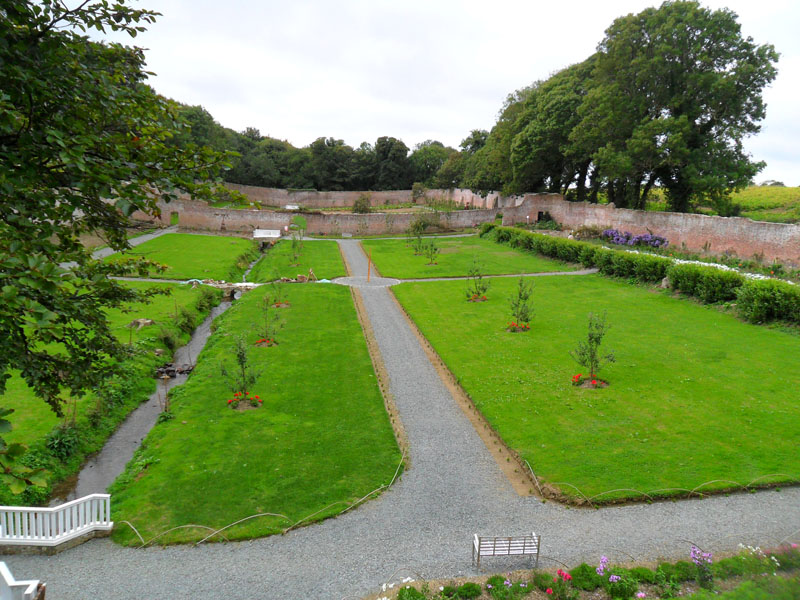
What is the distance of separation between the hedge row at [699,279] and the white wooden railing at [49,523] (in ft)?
65.7

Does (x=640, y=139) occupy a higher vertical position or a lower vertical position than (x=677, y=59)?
lower

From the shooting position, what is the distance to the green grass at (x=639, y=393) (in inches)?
388

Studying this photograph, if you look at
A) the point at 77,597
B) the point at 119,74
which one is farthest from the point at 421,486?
the point at 119,74

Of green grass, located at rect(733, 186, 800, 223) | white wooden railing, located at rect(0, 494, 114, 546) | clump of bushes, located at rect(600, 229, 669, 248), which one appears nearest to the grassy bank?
white wooden railing, located at rect(0, 494, 114, 546)

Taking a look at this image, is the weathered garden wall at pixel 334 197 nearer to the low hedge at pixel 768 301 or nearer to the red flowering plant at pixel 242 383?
the low hedge at pixel 768 301

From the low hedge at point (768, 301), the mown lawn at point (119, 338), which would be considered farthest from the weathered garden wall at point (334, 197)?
the low hedge at point (768, 301)

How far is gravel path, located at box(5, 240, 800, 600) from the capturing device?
720 cm

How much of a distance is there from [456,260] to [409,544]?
27.5 m

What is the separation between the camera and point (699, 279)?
21.8 m

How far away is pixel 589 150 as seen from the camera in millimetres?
38500

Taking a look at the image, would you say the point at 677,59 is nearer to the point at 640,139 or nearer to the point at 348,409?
the point at 640,139

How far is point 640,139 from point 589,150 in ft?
21.5

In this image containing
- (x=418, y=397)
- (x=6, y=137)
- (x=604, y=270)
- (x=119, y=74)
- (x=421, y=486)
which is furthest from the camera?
(x=604, y=270)

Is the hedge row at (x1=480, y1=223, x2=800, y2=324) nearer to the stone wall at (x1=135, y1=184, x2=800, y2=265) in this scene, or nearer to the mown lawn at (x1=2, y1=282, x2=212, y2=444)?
the stone wall at (x1=135, y1=184, x2=800, y2=265)
